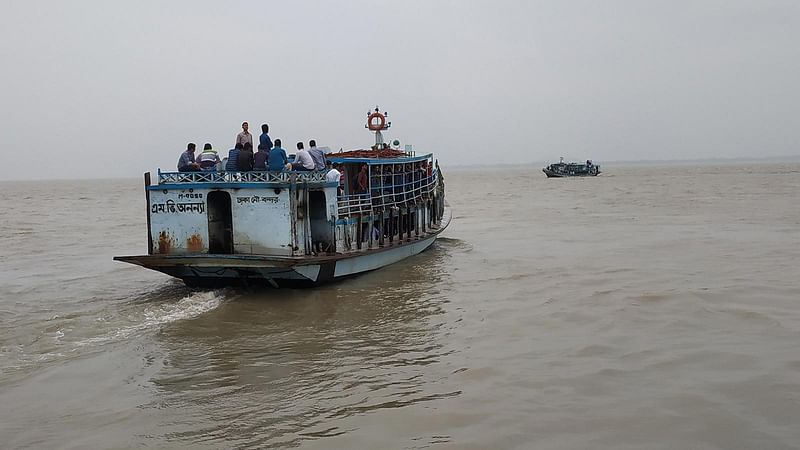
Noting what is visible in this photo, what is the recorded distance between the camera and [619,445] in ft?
21.5

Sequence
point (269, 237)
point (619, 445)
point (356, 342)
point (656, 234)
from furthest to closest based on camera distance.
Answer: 1. point (656, 234)
2. point (269, 237)
3. point (356, 342)
4. point (619, 445)

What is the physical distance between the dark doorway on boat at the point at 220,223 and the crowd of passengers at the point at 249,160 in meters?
0.63

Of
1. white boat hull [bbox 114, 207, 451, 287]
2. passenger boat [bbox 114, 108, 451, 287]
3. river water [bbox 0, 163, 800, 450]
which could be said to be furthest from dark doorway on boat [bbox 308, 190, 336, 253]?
river water [bbox 0, 163, 800, 450]

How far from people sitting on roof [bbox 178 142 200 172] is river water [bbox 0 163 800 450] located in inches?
106

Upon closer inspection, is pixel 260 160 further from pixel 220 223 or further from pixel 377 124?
pixel 377 124

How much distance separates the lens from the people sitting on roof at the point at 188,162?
14.6 m

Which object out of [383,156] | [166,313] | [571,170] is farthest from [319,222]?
[571,170]

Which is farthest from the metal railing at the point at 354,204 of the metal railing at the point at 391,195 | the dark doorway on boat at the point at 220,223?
the dark doorway on boat at the point at 220,223

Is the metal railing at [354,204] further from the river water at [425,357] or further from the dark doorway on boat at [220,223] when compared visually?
the dark doorway on boat at [220,223]

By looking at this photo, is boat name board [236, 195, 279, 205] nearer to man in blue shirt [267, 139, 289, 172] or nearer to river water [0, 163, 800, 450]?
man in blue shirt [267, 139, 289, 172]

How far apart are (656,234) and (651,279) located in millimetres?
9589

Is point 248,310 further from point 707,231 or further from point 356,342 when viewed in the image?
point 707,231

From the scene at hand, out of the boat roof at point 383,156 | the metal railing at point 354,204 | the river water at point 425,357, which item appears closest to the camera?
the river water at point 425,357

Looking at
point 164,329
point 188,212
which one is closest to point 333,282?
point 188,212
